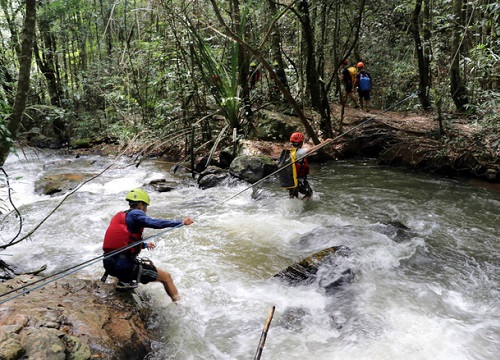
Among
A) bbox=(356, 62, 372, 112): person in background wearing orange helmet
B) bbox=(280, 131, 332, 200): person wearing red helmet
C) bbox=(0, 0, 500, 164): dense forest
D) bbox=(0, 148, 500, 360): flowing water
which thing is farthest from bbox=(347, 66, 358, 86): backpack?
bbox=(280, 131, 332, 200): person wearing red helmet

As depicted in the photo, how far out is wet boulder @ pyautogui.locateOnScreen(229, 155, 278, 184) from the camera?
925cm

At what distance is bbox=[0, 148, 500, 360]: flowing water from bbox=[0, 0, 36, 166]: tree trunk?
205 centimetres

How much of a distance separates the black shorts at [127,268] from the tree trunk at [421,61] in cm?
984

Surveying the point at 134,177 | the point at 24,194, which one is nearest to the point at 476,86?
the point at 134,177

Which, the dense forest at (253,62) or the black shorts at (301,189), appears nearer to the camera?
the black shorts at (301,189)

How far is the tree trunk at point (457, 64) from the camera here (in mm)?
9453

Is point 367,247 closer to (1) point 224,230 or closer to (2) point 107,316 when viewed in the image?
(1) point 224,230

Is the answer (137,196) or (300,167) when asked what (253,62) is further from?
(137,196)

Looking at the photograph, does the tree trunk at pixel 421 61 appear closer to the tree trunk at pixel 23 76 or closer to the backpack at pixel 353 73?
the backpack at pixel 353 73

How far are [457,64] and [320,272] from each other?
838 centimetres

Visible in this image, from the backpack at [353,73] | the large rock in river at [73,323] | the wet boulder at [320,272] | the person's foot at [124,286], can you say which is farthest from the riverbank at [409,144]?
the large rock in river at [73,323]

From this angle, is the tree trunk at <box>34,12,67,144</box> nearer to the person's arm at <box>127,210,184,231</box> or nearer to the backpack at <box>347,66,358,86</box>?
the backpack at <box>347,66,358,86</box>

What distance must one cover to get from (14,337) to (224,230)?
4206mm

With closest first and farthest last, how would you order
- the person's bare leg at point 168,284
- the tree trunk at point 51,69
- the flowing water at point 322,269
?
the flowing water at point 322,269 < the person's bare leg at point 168,284 < the tree trunk at point 51,69
